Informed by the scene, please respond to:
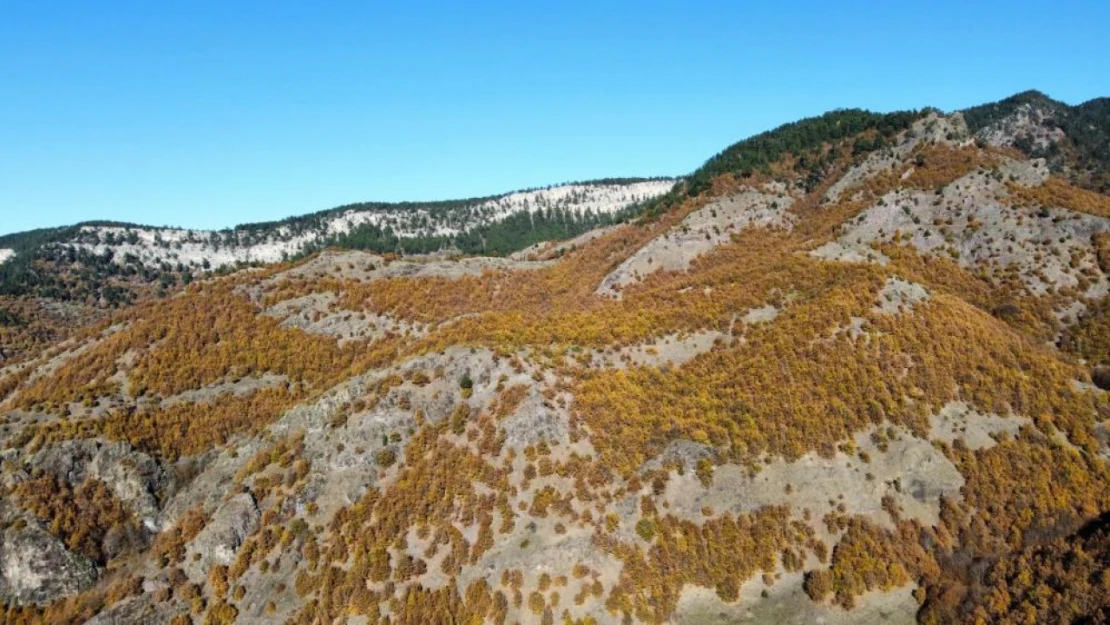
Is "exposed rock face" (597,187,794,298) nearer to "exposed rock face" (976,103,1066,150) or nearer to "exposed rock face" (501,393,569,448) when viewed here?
"exposed rock face" (501,393,569,448)

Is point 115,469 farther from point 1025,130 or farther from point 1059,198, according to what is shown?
point 1025,130

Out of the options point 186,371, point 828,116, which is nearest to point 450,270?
point 186,371

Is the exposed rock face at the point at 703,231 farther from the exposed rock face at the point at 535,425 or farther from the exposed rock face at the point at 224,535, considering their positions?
the exposed rock face at the point at 224,535

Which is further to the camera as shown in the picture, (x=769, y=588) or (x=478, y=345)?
(x=478, y=345)

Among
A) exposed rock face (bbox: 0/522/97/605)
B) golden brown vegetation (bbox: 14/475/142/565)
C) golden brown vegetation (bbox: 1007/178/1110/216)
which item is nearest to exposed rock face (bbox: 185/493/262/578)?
golden brown vegetation (bbox: 14/475/142/565)

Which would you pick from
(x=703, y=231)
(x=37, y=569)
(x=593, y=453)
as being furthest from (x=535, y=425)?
(x=703, y=231)

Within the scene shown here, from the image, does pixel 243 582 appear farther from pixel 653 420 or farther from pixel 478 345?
pixel 653 420
